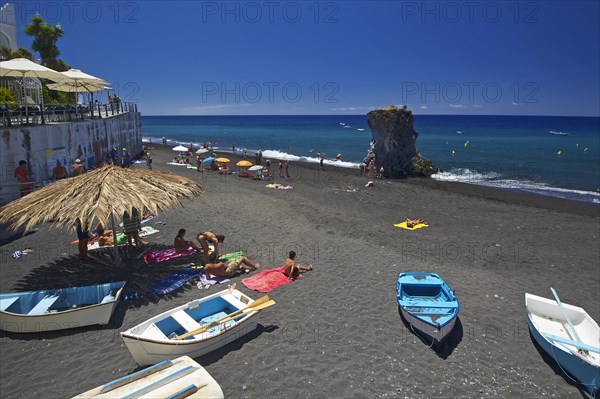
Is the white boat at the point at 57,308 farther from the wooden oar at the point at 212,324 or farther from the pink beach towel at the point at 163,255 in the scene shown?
the pink beach towel at the point at 163,255

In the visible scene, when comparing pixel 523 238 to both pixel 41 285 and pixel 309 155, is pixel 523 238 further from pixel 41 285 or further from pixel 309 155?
pixel 309 155

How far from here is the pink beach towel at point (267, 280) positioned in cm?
972

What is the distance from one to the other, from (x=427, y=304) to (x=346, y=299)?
201cm

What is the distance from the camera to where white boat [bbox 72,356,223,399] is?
4.66 m

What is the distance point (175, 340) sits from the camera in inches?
259

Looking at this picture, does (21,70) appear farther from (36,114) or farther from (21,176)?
(21,176)

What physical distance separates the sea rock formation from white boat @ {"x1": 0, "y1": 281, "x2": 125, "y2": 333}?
27826 mm

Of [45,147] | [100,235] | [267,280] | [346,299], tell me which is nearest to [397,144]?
[267,280]

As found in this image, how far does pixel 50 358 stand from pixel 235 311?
366cm

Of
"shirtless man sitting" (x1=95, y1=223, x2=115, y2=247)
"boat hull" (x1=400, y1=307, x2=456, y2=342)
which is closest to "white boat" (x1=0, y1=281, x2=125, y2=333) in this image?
"shirtless man sitting" (x1=95, y1=223, x2=115, y2=247)

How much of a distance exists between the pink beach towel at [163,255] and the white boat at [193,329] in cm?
369

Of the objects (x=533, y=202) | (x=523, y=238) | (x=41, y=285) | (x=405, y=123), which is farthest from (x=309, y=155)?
(x=41, y=285)

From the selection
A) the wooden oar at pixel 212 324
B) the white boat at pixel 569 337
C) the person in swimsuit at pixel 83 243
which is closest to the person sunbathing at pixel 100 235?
the person in swimsuit at pixel 83 243

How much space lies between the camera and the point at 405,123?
108 feet
